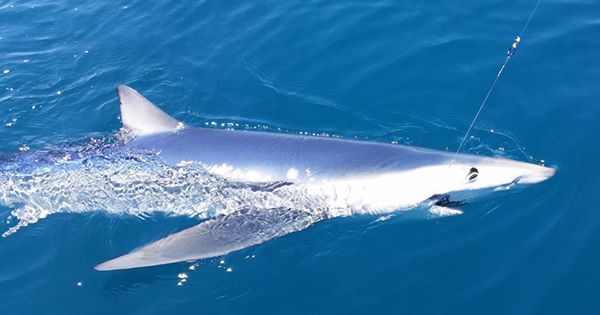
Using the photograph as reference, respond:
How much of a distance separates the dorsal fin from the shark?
10.5 inches

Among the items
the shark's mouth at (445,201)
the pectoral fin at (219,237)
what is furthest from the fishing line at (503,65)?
the pectoral fin at (219,237)

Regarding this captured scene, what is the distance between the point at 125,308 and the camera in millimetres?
5551

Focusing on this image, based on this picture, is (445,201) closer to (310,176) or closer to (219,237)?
(310,176)

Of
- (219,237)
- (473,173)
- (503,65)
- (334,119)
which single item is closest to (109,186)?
(219,237)

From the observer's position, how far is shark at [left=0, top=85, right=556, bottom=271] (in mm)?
5664

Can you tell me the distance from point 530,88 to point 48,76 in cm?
734

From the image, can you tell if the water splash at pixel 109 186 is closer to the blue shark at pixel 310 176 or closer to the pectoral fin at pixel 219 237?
the blue shark at pixel 310 176

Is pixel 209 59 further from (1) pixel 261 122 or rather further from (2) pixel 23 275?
(2) pixel 23 275

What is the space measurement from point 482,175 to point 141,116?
4051mm

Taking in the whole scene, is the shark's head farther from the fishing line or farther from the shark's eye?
the fishing line

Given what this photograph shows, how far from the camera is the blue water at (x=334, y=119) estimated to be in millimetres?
5566

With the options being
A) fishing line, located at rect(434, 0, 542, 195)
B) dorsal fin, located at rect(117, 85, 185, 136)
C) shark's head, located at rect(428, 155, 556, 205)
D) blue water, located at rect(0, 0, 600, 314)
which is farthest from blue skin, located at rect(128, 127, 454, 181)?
fishing line, located at rect(434, 0, 542, 195)

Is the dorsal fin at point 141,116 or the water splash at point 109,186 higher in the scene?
the dorsal fin at point 141,116

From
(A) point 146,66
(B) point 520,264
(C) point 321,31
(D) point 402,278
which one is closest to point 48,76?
(A) point 146,66
